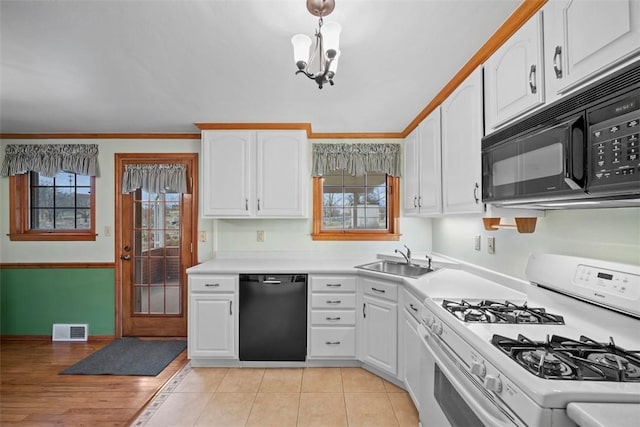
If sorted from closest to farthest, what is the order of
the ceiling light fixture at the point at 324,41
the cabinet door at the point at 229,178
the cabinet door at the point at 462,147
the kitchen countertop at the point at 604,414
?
the kitchen countertop at the point at 604,414, the ceiling light fixture at the point at 324,41, the cabinet door at the point at 462,147, the cabinet door at the point at 229,178

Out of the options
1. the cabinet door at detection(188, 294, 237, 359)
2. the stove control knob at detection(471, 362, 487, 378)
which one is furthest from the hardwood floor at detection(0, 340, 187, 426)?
the stove control knob at detection(471, 362, 487, 378)

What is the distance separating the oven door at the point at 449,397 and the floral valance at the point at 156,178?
2898 mm

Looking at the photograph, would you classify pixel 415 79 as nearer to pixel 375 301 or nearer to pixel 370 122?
pixel 370 122

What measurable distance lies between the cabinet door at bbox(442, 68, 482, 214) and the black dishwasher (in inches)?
57.3

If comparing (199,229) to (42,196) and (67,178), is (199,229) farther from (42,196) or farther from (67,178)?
(42,196)

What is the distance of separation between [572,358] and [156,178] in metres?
3.71

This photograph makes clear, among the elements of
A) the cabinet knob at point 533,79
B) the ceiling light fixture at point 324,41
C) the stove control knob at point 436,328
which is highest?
the ceiling light fixture at point 324,41

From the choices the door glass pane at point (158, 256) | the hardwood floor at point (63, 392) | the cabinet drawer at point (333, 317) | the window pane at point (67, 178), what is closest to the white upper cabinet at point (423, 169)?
the cabinet drawer at point (333, 317)

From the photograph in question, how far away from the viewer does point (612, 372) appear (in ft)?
3.05

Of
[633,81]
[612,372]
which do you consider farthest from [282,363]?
[633,81]

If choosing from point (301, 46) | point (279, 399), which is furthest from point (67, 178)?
point (301, 46)

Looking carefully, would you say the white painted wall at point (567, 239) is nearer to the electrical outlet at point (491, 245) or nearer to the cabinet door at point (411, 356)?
the electrical outlet at point (491, 245)

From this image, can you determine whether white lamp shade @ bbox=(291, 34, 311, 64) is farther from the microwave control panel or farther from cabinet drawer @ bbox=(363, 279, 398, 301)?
cabinet drawer @ bbox=(363, 279, 398, 301)

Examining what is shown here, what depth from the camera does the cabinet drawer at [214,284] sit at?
2820mm
